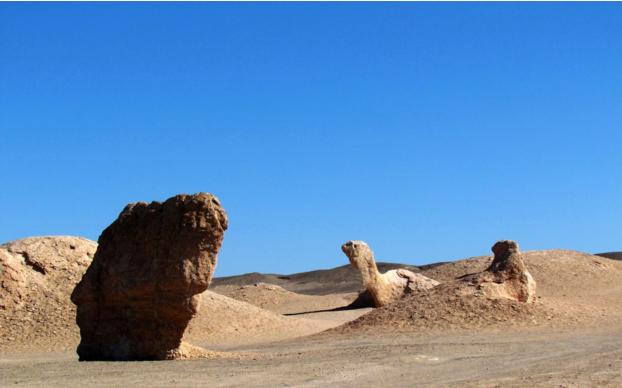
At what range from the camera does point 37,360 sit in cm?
1778

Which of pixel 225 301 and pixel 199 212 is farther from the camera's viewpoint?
pixel 225 301

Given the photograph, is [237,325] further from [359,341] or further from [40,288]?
[359,341]

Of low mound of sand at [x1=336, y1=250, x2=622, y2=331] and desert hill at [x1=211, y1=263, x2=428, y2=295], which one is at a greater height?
desert hill at [x1=211, y1=263, x2=428, y2=295]

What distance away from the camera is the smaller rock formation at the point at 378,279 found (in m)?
32.4

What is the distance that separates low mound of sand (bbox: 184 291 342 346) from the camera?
79.6ft

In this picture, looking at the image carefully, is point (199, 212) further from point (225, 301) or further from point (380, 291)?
point (380, 291)

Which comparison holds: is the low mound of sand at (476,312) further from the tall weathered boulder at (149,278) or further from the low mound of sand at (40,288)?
the tall weathered boulder at (149,278)

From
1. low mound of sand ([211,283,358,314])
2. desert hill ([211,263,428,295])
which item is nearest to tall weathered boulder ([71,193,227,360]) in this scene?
low mound of sand ([211,283,358,314])

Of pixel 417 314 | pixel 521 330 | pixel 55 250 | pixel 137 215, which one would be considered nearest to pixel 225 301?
pixel 55 250

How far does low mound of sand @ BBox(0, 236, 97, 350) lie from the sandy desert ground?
0.14 feet

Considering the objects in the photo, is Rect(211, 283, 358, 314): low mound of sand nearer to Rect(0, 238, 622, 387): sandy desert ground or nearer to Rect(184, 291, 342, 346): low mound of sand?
Rect(0, 238, 622, 387): sandy desert ground

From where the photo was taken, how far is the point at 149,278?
50.7ft

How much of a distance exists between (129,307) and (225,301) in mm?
12329

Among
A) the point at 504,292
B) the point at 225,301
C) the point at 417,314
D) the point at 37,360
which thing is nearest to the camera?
the point at 37,360
